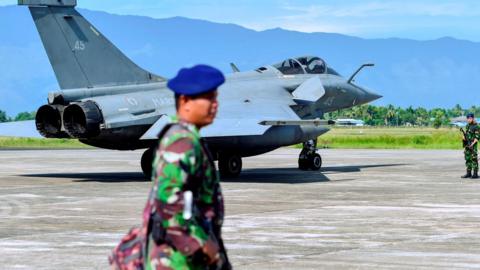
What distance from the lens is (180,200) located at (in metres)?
5.66

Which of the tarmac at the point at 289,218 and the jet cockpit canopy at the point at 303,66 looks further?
the jet cockpit canopy at the point at 303,66

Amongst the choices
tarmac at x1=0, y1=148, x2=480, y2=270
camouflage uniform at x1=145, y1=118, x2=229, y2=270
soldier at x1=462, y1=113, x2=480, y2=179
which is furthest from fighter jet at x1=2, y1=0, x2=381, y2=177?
camouflage uniform at x1=145, y1=118, x2=229, y2=270

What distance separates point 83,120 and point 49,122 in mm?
1492

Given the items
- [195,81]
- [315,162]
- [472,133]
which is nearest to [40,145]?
[315,162]

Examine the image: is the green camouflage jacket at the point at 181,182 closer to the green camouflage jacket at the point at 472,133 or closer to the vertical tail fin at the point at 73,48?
the vertical tail fin at the point at 73,48

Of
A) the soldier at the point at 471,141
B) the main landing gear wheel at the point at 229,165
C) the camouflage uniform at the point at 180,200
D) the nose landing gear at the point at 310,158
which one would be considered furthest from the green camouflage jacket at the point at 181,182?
the nose landing gear at the point at 310,158

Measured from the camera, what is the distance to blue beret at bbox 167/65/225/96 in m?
5.75

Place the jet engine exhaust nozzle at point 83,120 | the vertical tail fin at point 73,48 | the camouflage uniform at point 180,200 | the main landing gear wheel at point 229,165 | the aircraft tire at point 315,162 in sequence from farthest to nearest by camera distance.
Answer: the aircraft tire at point 315,162 → the main landing gear wheel at point 229,165 → the vertical tail fin at point 73,48 → the jet engine exhaust nozzle at point 83,120 → the camouflage uniform at point 180,200

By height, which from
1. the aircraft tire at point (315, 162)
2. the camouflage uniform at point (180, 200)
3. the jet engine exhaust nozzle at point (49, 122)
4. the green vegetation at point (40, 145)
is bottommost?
the green vegetation at point (40, 145)

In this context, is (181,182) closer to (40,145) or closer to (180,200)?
(180,200)

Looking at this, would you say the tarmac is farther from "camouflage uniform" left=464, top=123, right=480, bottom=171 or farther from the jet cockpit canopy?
the jet cockpit canopy

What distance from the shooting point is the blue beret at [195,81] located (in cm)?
575

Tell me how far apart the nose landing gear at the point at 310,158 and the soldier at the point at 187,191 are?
84.9 feet

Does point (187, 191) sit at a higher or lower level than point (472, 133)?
higher
